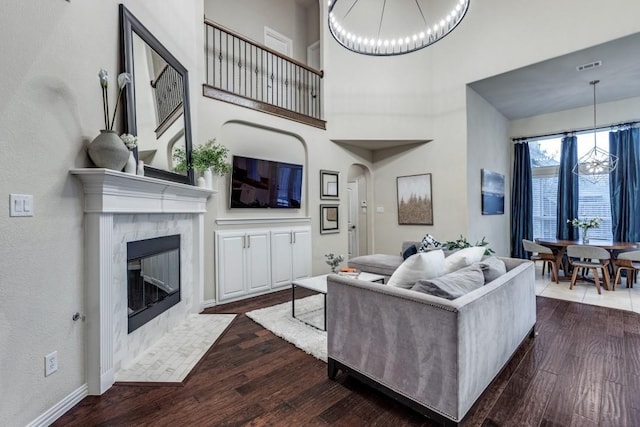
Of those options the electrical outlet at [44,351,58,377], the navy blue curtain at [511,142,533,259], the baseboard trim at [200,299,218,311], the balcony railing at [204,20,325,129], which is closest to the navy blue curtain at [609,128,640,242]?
the navy blue curtain at [511,142,533,259]

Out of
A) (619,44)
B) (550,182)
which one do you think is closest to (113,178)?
(619,44)

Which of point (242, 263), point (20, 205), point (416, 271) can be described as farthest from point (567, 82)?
point (20, 205)

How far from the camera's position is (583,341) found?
2.80 metres

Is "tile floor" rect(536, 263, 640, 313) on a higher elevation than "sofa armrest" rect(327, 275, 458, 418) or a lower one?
lower

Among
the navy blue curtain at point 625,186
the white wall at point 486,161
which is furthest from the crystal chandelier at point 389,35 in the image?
the navy blue curtain at point 625,186

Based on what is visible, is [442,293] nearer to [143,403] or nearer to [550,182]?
[143,403]

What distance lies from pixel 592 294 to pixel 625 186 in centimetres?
258

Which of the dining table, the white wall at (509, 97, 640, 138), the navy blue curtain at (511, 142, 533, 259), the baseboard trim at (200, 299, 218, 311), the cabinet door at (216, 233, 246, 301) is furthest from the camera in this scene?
the navy blue curtain at (511, 142, 533, 259)

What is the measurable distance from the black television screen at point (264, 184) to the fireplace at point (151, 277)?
121cm

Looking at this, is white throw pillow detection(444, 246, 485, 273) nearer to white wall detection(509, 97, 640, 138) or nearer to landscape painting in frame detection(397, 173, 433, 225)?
landscape painting in frame detection(397, 173, 433, 225)

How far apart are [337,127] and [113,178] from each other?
4.04 m

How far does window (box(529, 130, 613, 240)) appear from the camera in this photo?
5.80m

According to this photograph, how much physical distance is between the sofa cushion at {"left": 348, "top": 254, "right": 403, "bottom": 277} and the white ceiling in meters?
3.37

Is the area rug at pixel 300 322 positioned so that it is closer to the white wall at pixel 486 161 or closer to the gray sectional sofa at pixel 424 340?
the gray sectional sofa at pixel 424 340
